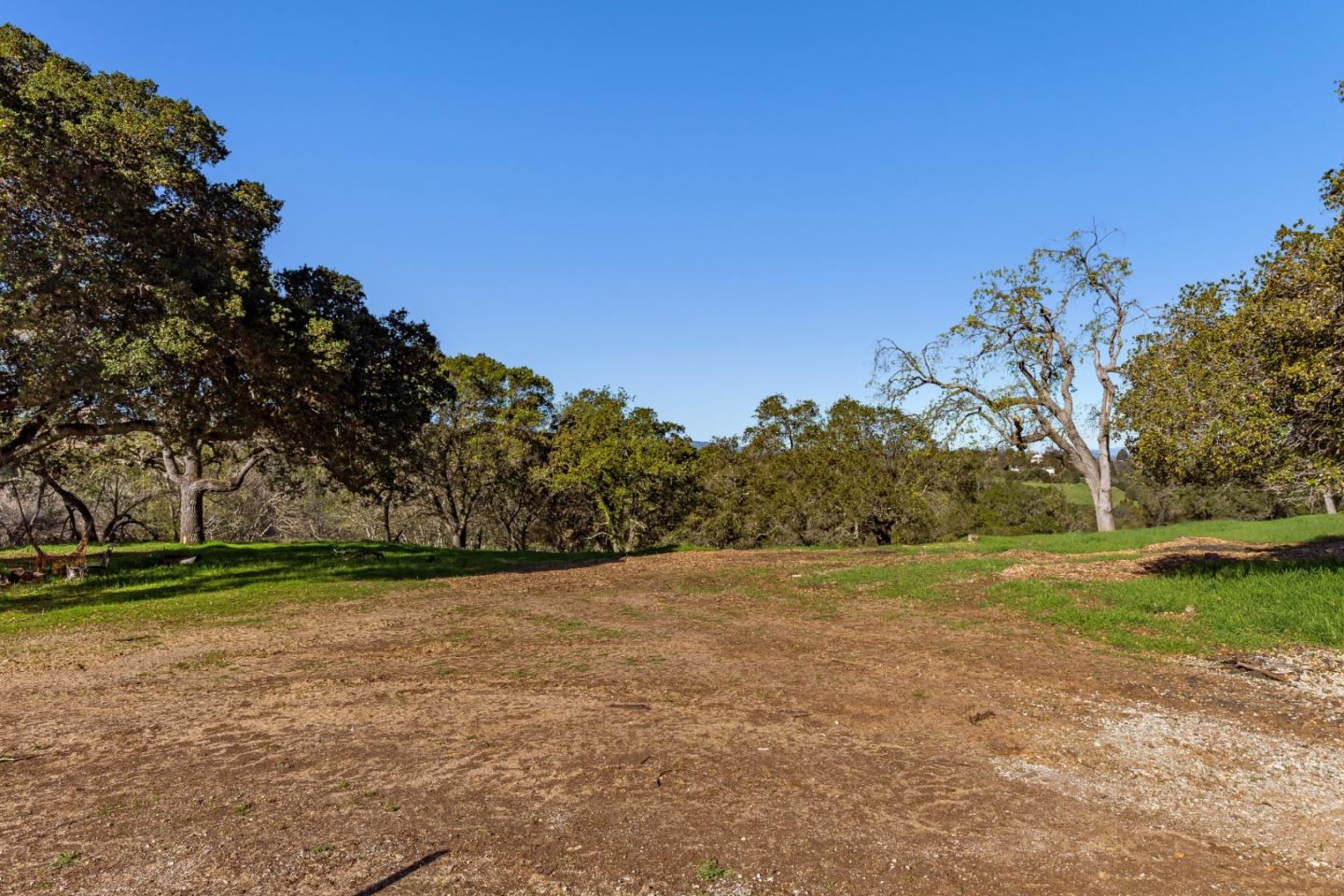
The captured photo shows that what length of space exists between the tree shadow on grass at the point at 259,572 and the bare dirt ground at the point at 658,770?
4.87 meters

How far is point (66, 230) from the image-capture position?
1458cm

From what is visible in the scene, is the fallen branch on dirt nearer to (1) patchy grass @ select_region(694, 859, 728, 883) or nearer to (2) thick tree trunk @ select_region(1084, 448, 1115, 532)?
(1) patchy grass @ select_region(694, 859, 728, 883)

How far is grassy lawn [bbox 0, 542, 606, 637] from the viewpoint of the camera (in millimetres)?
13523

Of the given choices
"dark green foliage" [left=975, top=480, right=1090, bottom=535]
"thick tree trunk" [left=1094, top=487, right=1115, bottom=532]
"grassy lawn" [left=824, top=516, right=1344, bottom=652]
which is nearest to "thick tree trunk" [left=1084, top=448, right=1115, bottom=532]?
"thick tree trunk" [left=1094, top=487, right=1115, bottom=532]

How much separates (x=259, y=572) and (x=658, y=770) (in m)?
17.6

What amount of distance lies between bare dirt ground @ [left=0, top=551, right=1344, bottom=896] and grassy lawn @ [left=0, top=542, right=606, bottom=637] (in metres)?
2.99

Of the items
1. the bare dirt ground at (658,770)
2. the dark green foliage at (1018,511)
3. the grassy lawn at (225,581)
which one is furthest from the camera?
the dark green foliage at (1018,511)

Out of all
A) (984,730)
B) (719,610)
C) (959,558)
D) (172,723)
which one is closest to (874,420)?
(959,558)

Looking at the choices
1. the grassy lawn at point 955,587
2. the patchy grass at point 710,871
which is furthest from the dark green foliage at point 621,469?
the patchy grass at point 710,871

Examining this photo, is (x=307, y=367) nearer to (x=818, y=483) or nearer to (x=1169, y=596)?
(x=1169, y=596)

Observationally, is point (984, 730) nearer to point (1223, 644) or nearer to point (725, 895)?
point (725, 895)

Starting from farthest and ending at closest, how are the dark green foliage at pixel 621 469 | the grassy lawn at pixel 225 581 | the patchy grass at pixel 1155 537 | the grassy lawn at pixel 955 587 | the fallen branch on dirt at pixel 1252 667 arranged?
the dark green foliage at pixel 621 469
the patchy grass at pixel 1155 537
the grassy lawn at pixel 225 581
the grassy lawn at pixel 955 587
the fallen branch on dirt at pixel 1252 667

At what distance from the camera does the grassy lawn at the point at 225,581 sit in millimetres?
13523

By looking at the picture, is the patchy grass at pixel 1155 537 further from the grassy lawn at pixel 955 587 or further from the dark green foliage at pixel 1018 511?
the dark green foliage at pixel 1018 511
